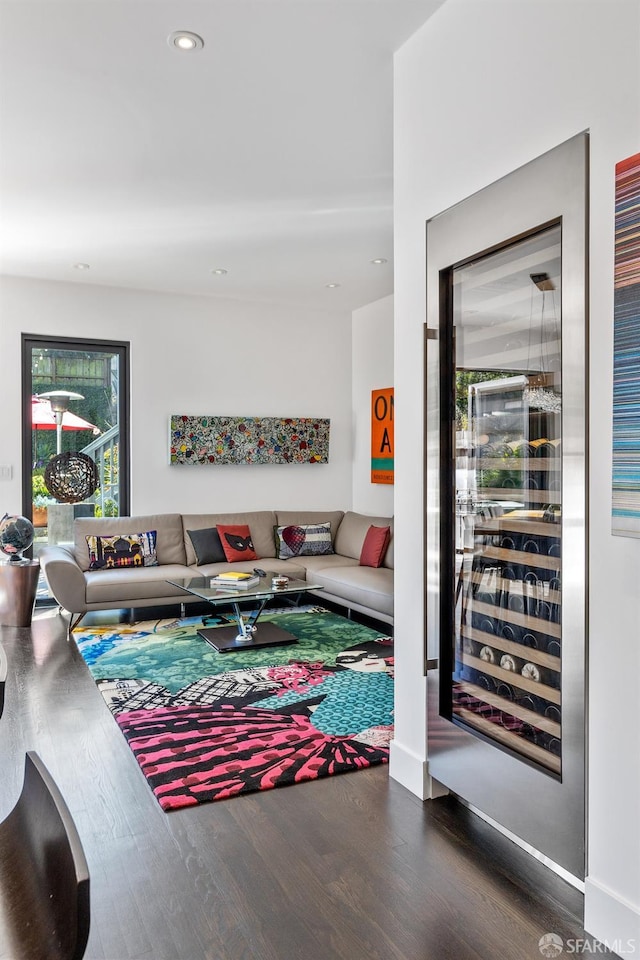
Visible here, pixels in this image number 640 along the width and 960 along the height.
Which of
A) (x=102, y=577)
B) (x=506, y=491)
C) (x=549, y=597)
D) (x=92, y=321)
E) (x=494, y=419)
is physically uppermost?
(x=92, y=321)

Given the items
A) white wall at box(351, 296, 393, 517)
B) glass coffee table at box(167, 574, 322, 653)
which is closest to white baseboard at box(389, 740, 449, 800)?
glass coffee table at box(167, 574, 322, 653)

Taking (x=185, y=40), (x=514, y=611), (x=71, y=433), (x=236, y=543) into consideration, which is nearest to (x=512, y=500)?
(x=514, y=611)

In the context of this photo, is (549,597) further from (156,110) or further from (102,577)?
(102,577)

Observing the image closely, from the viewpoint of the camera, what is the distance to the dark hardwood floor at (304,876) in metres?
1.80

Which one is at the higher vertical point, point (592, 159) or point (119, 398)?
point (592, 159)

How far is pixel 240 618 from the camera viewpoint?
4789 mm

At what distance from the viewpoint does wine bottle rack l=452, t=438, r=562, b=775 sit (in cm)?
202

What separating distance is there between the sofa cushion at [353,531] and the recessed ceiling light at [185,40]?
13.5 feet

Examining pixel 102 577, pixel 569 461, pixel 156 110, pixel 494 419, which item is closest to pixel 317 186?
pixel 156 110

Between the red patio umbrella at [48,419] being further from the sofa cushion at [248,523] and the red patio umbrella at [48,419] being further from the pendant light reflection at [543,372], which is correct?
the pendant light reflection at [543,372]

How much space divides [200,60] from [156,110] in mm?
479

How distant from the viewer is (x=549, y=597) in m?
2.04

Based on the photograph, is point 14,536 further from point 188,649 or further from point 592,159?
point 592,159

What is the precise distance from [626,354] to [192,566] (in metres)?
4.90
